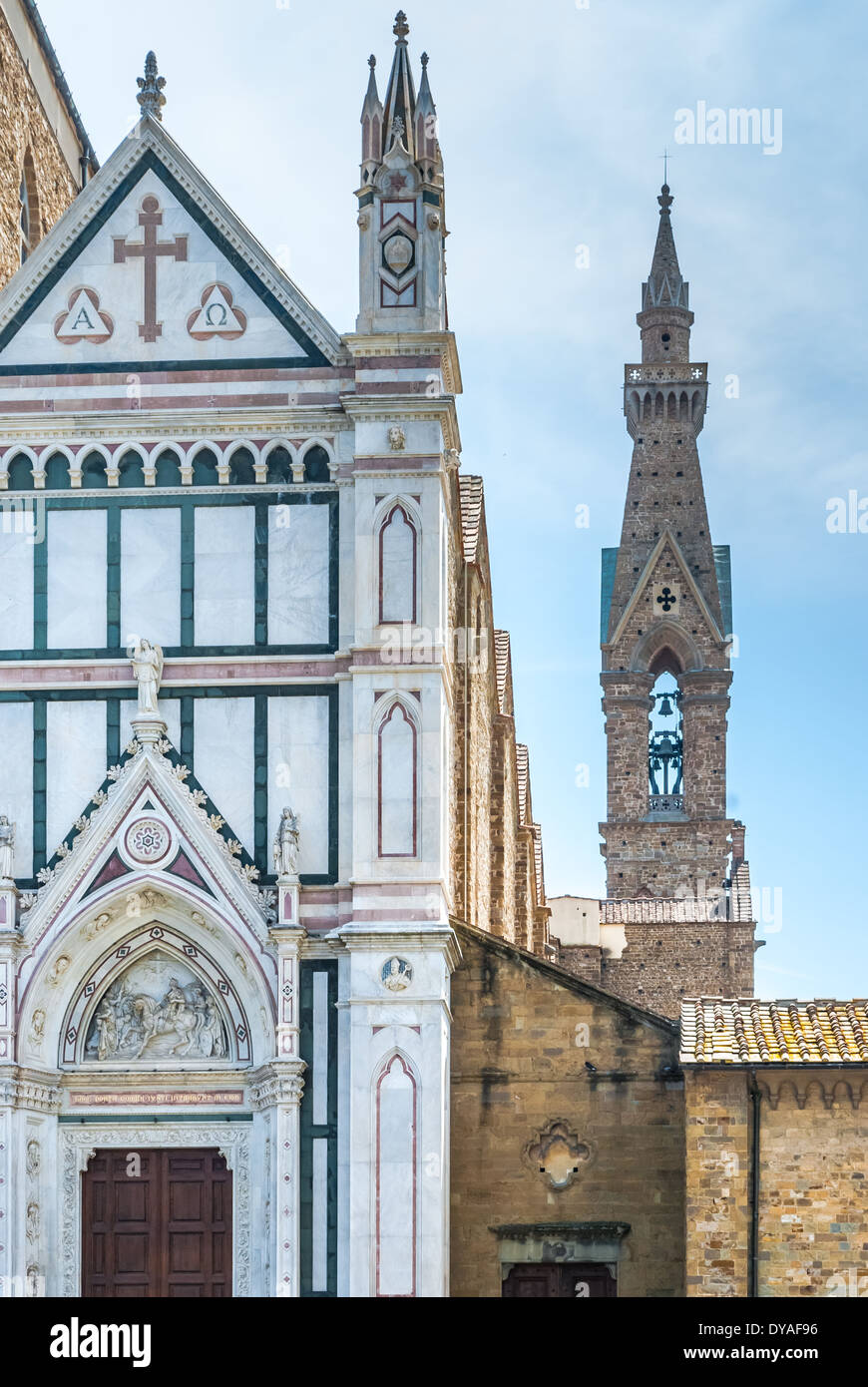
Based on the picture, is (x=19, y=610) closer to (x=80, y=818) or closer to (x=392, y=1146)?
(x=80, y=818)

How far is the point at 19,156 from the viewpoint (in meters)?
34.6

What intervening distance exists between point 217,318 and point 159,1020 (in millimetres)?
7869

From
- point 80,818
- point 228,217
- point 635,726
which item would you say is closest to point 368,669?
point 80,818

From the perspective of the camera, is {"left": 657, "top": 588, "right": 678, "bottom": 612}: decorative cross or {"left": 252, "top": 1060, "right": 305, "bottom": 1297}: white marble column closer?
{"left": 252, "top": 1060, "right": 305, "bottom": 1297}: white marble column

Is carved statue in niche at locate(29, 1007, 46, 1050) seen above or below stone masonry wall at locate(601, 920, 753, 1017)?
below

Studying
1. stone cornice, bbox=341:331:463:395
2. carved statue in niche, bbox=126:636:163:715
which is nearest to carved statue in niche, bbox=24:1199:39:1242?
carved statue in niche, bbox=126:636:163:715

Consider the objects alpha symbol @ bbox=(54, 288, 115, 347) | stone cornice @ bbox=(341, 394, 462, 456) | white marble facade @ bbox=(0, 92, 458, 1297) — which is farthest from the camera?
alpha symbol @ bbox=(54, 288, 115, 347)

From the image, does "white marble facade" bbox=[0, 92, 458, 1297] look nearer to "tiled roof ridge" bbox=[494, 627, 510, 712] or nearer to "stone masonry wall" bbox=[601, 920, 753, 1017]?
"tiled roof ridge" bbox=[494, 627, 510, 712]

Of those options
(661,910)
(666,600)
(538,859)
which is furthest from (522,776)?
(666,600)

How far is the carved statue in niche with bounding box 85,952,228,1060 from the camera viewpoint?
27641mm

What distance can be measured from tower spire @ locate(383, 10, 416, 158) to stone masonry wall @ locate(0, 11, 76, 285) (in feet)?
21.4

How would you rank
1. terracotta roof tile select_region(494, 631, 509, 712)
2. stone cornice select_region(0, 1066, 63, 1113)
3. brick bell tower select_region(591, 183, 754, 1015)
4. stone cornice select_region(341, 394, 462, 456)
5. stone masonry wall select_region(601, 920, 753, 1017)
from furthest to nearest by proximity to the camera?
brick bell tower select_region(591, 183, 754, 1015), stone masonry wall select_region(601, 920, 753, 1017), terracotta roof tile select_region(494, 631, 509, 712), stone cornice select_region(341, 394, 462, 456), stone cornice select_region(0, 1066, 63, 1113)

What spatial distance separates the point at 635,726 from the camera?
238ft

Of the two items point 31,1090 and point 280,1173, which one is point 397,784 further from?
point 31,1090
